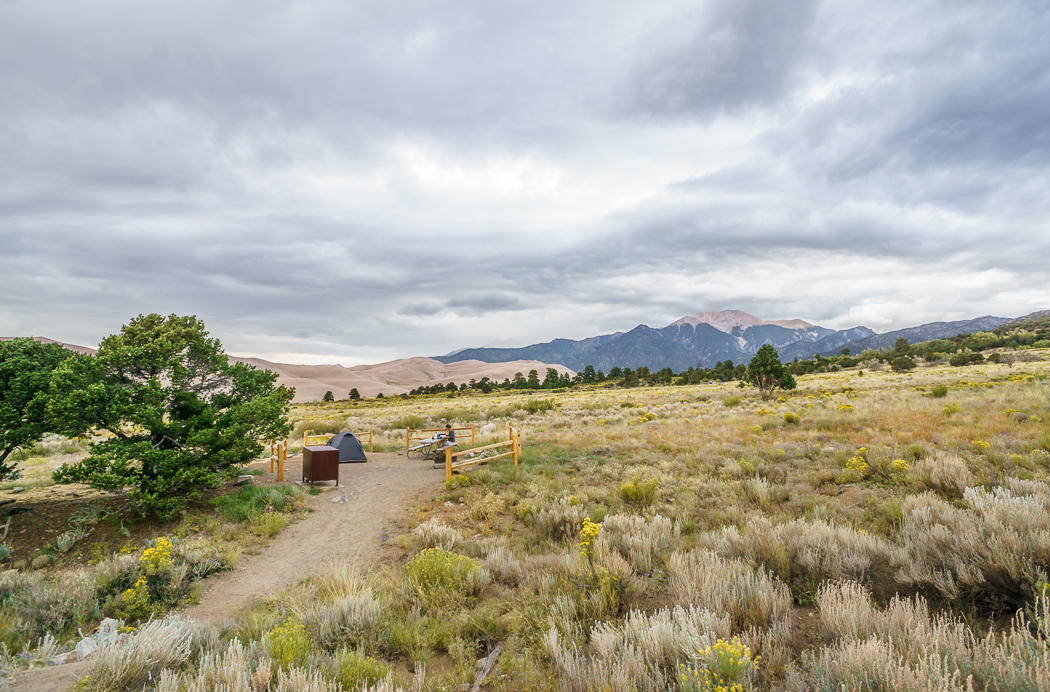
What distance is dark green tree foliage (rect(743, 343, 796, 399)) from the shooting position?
29.6 meters

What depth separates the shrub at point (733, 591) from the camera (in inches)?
164

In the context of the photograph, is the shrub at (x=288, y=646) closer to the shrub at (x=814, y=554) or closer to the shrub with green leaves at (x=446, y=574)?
the shrub with green leaves at (x=446, y=574)

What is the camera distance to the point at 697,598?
175 inches

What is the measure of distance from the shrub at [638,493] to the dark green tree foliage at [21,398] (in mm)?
13108

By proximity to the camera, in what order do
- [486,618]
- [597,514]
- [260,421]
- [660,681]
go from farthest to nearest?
[260,421], [597,514], [486,618], [660,681]

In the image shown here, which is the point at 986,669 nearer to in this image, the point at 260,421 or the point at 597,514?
the point at 597,514

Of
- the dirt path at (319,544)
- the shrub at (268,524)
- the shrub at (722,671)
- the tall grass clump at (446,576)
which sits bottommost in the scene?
the dirt path at (319,544)

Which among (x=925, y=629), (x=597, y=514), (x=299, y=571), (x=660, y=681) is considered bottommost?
(x=299, y=571)

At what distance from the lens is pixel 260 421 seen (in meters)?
11.9

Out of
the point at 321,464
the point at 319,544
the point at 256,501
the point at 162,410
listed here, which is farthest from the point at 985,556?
the point at 321,464

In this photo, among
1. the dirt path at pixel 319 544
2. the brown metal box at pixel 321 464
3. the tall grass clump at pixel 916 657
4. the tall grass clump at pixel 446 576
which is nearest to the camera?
the tall grass clump at pixel 916 657

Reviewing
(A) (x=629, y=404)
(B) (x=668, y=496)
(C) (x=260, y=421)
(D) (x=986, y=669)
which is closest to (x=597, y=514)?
(B) (x=668, y=496)

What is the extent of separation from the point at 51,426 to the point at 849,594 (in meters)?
15.3

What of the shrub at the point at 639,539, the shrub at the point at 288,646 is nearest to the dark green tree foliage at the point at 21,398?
the shrub at the point at 288,646
